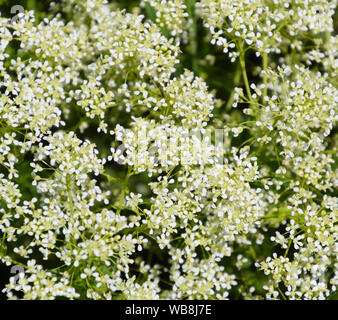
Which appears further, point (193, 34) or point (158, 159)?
point (193, 34)

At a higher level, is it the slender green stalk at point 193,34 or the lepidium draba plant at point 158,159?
the slender green stalk at point 193,34

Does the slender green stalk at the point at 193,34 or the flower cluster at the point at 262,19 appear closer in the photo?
the flower cluster at the point at 262,19

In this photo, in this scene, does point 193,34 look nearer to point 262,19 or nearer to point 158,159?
point 262,19

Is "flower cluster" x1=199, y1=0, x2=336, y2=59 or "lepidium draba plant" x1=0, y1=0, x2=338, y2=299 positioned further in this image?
"flower cluster" x1=199, y1=0, x2=336, y2=59

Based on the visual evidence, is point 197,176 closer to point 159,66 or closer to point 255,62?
point 159,66

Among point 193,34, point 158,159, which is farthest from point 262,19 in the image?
point 158,159

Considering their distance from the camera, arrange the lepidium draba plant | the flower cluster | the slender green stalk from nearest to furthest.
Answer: the lepidium draba plant < the flower cluster < the slender green stalk

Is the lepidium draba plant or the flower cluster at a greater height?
the flower cluster
